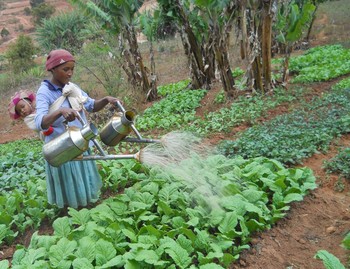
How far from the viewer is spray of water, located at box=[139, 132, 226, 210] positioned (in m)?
3.56

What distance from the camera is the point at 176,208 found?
4.04 metres

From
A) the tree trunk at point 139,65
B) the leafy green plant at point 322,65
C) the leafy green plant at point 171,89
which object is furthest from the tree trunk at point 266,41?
the tree trunk at point 139,65

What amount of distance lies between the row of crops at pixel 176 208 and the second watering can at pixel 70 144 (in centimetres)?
62

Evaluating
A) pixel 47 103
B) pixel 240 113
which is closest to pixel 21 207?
pixel 47 103

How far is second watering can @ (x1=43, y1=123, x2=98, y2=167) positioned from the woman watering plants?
0.13 metres

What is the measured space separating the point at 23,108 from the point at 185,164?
1.70 metres

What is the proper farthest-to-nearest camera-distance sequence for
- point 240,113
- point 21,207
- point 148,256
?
1. point 240,113
2. point 21,207
3. point 148,256

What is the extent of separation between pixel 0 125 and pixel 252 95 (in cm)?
1011

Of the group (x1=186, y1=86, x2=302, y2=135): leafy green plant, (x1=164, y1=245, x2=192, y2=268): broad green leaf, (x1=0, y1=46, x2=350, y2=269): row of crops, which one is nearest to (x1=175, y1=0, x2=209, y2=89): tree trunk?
(x1=186, y1=86, x2=302, y2=135): leafy green plant

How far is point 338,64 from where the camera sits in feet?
38.1

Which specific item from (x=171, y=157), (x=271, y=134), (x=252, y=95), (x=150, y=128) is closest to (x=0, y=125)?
(x=150, y=128)

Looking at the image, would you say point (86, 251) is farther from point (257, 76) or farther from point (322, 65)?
point (322, 65)

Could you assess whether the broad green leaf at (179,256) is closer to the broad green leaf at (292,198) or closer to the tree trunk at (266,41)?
the broad green leaf at (292,198)

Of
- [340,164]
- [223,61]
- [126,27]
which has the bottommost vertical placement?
[340,164]
